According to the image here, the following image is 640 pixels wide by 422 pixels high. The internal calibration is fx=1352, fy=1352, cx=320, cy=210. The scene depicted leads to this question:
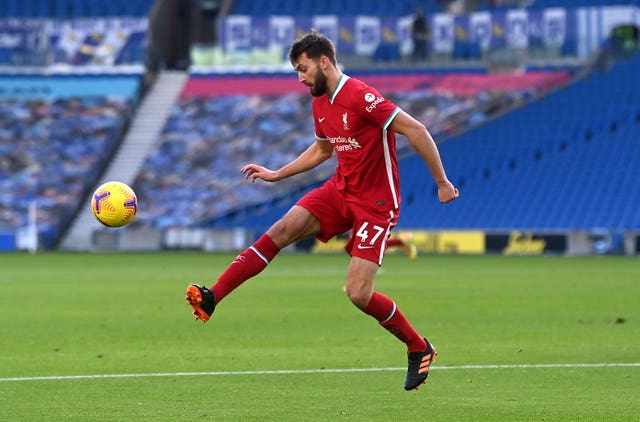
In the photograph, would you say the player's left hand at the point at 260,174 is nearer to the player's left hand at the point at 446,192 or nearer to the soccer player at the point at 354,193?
the soccer player at the point at 354,193

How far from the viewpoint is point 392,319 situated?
1000 centimetres

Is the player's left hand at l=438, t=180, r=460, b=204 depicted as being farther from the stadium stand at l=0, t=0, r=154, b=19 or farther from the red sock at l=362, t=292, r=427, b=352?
the stadium stand at l=0, t=0, r=154, b=19

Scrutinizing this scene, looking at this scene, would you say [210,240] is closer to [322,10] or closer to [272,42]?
[272,42]

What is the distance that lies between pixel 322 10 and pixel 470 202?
12598 mm

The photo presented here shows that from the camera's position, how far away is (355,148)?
32.2 ft

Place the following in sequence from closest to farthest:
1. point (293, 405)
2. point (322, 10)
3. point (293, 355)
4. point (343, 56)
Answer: point (293, 405)
point (293, 355)
point (343, 56)
point (322, 10)

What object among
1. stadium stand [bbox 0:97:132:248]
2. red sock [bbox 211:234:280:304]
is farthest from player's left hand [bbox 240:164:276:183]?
stadium stand [bbox 0:97:132:248]

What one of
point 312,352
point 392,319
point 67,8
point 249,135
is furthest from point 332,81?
point 67,8

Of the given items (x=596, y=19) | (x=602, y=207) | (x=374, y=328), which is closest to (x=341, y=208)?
(x=374, y=328)

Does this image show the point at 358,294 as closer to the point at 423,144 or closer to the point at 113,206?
the point at 423,144

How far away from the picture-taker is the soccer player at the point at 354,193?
9.56m

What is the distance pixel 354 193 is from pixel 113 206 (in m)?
1.89

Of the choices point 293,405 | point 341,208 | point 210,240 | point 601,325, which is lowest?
point 210,240

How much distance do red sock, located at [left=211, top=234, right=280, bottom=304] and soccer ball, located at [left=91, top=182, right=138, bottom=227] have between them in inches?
40.2
